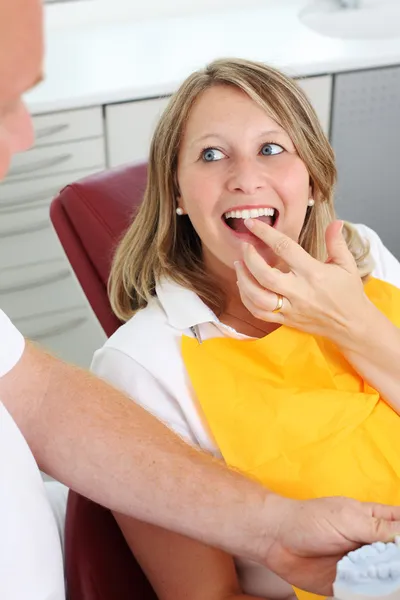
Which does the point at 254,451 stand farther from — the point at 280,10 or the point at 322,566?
the point at 280,10

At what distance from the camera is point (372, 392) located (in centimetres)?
146

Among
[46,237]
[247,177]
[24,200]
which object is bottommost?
[46,237]

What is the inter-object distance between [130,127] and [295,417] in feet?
4.25

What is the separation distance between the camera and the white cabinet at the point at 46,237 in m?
2.45

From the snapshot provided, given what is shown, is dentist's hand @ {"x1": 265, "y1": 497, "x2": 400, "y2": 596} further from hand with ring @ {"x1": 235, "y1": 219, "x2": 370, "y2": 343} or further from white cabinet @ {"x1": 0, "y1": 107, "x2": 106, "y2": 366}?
white cabinet @ {"x1": 0, "y1": 107, "x2": 106, "y2": 366}

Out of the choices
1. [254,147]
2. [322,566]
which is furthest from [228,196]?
[322,566]

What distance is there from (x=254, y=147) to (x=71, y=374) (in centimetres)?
47

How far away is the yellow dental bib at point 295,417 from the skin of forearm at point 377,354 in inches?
0.7

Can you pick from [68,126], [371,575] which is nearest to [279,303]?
[371,575]

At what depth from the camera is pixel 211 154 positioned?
1.51 metres

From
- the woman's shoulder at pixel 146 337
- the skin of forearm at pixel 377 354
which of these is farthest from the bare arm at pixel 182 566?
the skin of forearm at pixel 377 354

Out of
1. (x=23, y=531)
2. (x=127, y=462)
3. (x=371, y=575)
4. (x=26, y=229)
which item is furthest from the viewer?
(x=26, y=229)

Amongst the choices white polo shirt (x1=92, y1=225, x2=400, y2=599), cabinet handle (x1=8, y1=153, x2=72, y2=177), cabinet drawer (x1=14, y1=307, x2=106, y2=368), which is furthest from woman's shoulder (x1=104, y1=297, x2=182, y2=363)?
cabinet drawer (x1=14, y1=307, x2=106, y2=368)

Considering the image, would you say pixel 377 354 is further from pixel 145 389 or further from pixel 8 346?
pixel 8 346
